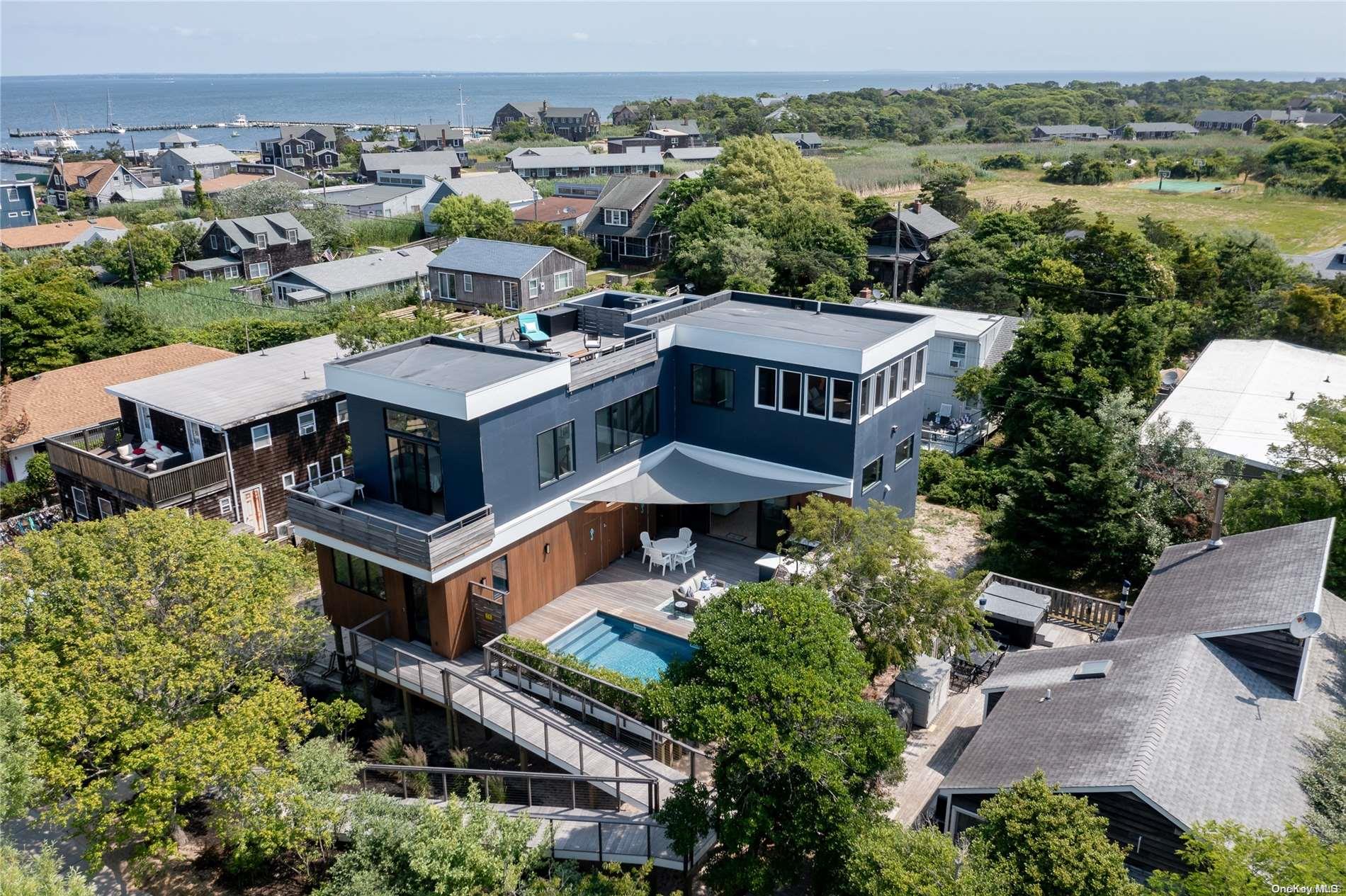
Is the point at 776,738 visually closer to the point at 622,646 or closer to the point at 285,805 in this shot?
the point at 622,646

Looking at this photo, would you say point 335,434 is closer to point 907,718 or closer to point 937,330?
point 907,718

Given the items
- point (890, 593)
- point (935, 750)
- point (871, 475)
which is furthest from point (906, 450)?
point (935, 750)

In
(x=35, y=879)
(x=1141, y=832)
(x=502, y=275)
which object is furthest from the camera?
(x=502, y=275)

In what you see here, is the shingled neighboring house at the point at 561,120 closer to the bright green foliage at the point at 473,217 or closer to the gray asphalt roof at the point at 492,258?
the bright green foliage at the point at 473,217

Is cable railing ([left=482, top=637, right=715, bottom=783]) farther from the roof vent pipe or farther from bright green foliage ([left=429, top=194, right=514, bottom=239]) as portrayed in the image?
bright green foliage ([left=429, top=194, right=514, bottom=239])

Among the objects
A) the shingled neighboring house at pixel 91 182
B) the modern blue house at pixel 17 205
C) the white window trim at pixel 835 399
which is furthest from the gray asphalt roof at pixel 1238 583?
the shingled neighboring house at pixel 91 182

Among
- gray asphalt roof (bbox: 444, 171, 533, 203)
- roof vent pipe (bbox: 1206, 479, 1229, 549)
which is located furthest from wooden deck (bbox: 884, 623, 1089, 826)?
gray asphalt roof (bbox: 444, 171, 533, 203)
